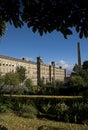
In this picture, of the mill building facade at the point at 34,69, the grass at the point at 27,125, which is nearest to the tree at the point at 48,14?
the grass at the point at 27,125

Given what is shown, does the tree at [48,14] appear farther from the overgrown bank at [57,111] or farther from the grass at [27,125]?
the overgrown bank at [57,111]

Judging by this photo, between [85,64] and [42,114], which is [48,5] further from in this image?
[85,64]

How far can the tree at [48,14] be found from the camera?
4.22 m

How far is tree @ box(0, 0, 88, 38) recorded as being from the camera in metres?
4.22

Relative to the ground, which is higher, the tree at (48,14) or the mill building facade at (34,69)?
the mill building facade at (34,69)

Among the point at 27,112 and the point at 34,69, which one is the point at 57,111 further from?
the point at 34,69

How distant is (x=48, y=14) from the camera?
4.35 meters

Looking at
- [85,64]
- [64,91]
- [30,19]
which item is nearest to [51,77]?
[85,64]

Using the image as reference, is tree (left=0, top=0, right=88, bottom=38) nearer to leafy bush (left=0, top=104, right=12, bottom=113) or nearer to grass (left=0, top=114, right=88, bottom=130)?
grass (left=0, top=114, right=88, bottom=130)

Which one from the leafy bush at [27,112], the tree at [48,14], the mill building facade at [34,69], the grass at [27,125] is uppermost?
the mill building facade at [34,69]

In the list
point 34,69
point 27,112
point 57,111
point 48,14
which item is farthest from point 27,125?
point 34,69

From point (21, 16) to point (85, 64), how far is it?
96.4m

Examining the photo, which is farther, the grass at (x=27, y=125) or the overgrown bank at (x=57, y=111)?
the overgrown bank at (x=57, y=111)

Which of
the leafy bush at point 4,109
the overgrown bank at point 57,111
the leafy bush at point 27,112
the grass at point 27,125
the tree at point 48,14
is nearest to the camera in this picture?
the tree at point 48,14
